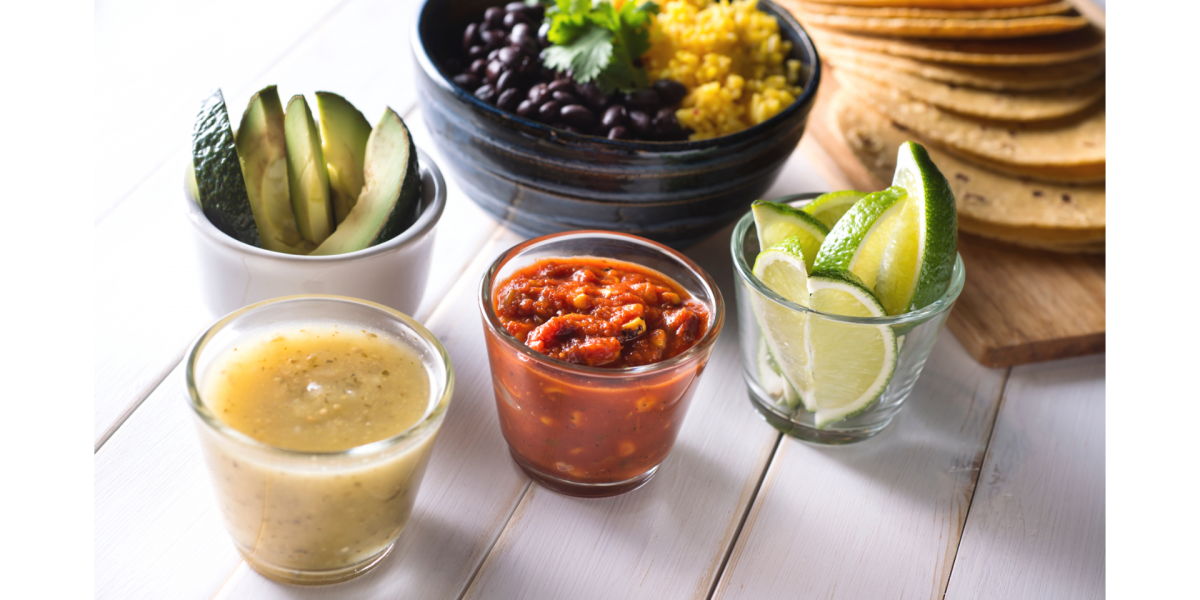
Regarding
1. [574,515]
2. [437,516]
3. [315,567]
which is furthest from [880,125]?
[315,567]

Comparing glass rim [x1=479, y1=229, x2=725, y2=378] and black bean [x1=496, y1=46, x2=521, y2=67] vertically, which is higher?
black bean [x1=496, y1=46, x2=521, y2=67]

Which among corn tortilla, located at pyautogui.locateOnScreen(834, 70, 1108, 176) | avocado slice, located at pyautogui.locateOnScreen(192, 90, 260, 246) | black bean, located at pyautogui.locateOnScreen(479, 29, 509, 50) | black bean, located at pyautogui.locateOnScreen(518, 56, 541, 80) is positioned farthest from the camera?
corn tortilla, located at pyautogui.locateOnScreen(834, 70, 1108, 176)

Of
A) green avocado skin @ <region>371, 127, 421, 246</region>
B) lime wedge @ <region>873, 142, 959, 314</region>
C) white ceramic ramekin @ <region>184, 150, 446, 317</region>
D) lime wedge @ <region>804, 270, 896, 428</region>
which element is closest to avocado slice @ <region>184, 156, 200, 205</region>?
white ceramic ramekin @ <region>184, 150, 446, 317</region>

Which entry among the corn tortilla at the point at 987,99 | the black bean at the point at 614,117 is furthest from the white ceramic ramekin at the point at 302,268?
the corn tortilla at the point at 987,99

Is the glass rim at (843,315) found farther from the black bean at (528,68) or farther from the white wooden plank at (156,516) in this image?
the white wooden plank at (156,516)

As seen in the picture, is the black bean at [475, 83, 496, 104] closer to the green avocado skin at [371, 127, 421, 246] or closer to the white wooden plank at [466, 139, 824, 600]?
the green avocado skin at [371, 127, 421, 246]

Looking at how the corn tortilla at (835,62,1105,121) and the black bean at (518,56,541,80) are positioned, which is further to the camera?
the corn tortilla at (835,62,1105,121)

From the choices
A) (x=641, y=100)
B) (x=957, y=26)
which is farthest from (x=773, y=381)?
(x=957, y=26)

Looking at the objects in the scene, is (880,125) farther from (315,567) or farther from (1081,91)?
(315,567)
